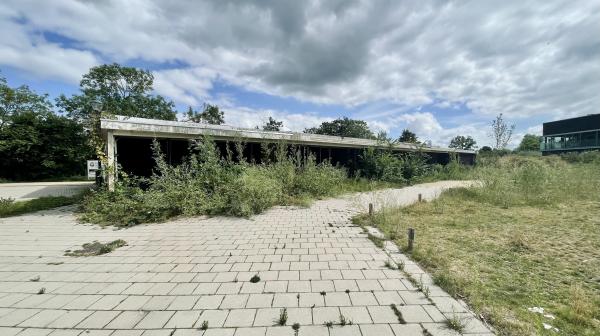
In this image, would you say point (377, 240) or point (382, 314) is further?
point (377, 240)

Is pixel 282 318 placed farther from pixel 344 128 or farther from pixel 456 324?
pixel 344 128

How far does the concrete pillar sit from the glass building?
1699 inches

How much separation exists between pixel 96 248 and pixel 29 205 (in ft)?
18.3

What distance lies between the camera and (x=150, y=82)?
1164 inches

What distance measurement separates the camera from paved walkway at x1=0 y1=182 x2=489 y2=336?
2.29 m

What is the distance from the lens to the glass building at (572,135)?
1133 inches

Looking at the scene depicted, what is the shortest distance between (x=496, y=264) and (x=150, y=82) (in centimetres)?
3454

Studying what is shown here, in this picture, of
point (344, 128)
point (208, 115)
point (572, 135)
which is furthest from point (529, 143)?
point (208, 115)

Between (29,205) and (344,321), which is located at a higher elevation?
(29,205)

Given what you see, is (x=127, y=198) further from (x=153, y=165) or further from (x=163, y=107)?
(x=163, y=107)

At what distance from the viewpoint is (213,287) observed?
296cm

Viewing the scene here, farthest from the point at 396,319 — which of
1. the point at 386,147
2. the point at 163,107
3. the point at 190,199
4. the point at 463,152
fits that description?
the point at 163,107

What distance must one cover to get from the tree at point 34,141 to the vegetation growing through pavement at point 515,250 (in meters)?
23.0

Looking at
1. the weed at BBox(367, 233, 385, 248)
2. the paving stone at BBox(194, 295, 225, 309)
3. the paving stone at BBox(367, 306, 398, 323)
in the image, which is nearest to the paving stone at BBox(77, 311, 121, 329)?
the paving stone at BBox(194, 295, 225, 309)
